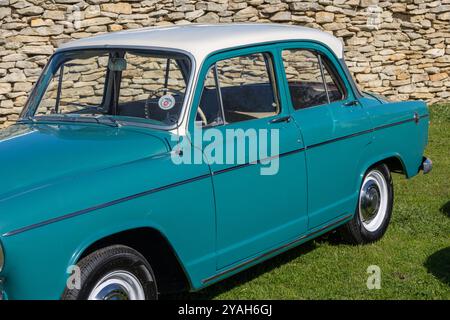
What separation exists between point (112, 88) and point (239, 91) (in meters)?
0.79

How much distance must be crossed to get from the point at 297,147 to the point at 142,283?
143 centimetres

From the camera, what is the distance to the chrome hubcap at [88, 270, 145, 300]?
355 centimetres

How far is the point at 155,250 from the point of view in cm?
395

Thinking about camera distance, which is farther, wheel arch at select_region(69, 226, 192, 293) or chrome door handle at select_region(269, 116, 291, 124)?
chrome door handle at select_region(269, 116, 291, 124)

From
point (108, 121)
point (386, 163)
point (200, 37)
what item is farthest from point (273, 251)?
point (386, 163)

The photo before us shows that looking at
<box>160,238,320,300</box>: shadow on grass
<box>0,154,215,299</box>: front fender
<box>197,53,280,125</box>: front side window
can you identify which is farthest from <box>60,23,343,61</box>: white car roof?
<box>160,238,320,300</box>: shadow on grass

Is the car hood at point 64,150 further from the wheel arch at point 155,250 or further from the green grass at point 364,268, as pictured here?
the green grass at point 364,268

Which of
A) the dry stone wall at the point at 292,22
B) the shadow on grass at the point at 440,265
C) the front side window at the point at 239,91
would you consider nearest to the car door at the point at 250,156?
the front side window at the point at 239,91

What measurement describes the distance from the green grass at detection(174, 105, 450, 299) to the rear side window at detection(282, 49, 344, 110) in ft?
3.88

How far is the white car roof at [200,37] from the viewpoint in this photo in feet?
14.3

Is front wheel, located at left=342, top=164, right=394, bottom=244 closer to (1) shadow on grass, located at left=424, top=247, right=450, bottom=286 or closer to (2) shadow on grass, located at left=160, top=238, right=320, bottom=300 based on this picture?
(2) shadow on grass, located at left=160, top=238, right=320, bottom=300

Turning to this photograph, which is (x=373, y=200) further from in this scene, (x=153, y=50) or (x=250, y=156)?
(x=153, y=50)
